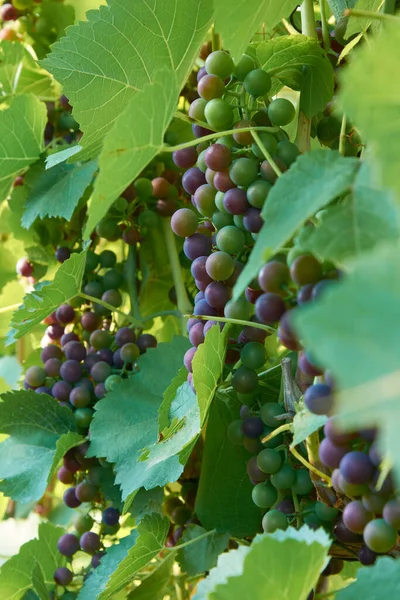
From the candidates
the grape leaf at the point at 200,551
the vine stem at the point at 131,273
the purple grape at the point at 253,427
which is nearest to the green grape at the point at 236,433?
the purple grape at the point at 253,427

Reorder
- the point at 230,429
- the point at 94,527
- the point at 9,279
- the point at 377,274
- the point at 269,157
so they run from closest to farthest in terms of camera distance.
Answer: the point at 377,274, the point at 269,157, the point at 230,429, the point at 94,527, the point at 9,279

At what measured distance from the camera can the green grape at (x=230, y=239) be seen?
0.63 m

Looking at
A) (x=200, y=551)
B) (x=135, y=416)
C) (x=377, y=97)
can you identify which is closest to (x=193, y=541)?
(x=200, y=551)

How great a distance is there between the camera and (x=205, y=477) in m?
0.86

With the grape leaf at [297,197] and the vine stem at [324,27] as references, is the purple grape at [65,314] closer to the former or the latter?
the vine stem at [324,27]

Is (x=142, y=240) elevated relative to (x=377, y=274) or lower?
lower

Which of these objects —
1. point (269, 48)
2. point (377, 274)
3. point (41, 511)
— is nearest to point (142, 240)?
point (269, 48)

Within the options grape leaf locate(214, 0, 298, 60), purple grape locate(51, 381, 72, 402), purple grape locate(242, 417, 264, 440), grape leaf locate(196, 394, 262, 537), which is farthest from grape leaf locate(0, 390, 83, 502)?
grape leaf locate(214, 0, 298, 60)

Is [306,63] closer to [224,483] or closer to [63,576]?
[224,483]

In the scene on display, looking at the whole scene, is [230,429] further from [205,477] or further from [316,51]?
[316,51]

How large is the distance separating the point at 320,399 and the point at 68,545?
541mm

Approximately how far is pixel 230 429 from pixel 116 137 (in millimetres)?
325

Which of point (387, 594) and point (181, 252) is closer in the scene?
point (387, 594)

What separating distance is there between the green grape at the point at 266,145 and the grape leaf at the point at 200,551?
0.38 m
